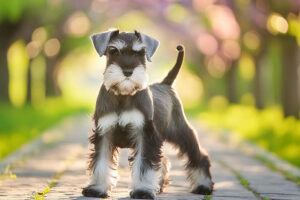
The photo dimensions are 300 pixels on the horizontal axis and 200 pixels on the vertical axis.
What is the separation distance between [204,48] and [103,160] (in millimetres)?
28125

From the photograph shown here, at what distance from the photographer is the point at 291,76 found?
19062 millimetres

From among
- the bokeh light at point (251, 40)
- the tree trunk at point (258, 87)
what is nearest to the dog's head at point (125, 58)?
the bokeh light at point (251, 40)

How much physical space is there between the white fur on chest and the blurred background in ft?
7.58

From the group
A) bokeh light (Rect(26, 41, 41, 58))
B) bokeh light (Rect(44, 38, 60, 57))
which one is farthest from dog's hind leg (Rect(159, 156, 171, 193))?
bokeh light (Rect(44, 38, 60, 57))

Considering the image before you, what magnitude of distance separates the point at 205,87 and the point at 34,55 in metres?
15.0

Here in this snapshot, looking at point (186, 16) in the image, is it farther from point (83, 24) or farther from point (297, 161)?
point (297, 161)

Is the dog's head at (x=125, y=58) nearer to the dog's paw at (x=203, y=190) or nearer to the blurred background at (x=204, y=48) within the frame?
the dog's paw at (x=203, y=190)

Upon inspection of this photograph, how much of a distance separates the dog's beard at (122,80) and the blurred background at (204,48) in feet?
8.24

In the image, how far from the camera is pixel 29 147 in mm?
12102

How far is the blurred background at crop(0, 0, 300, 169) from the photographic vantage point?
17344 millimetres

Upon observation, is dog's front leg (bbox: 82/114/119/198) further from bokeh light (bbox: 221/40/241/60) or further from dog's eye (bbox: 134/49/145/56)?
bokeh light (bbox: 221/40/241/60)

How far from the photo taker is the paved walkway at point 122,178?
22.5ft

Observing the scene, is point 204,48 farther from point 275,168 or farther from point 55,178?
point 55,178

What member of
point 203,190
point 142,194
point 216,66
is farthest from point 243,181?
point 216,66
